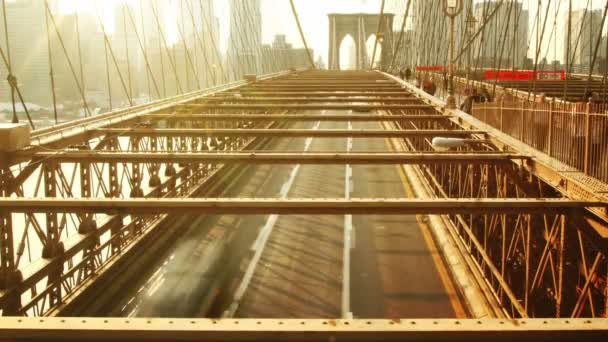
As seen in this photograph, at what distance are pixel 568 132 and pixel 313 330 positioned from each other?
9.06m

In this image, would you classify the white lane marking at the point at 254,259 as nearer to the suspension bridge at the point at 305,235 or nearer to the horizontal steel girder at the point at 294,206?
the suspension bridge at the point at 305,235

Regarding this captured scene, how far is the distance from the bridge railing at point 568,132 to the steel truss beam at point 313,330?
661cm

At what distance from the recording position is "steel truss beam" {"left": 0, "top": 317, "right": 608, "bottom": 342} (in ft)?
13.5

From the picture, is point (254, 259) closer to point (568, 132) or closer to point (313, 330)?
point (568, 132)

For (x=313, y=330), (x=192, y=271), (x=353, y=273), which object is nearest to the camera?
(x=313, y=330)

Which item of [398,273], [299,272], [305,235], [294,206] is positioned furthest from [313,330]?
[305,235]

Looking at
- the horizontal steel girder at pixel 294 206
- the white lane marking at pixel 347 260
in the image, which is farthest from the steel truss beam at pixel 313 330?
the white lane marking at pixel 347 260

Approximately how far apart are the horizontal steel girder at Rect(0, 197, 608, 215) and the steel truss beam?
4.51m

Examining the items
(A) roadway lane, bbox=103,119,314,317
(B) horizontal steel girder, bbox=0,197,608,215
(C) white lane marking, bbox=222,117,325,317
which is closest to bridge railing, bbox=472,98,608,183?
(B) horizontal steel girder, bbox=0,197,608,215

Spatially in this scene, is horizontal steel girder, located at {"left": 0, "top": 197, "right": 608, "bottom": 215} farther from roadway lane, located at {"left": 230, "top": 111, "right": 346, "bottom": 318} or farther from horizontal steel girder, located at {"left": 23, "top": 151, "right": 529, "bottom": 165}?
roadway lane, located at {"left": 230, "top": 111, "right": 346, "bottom": 318}

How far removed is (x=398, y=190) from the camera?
32.1 m

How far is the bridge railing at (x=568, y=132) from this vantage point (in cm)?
1060

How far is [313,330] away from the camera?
4.09m

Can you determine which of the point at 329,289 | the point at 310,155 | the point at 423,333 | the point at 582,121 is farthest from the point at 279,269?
the point at 423,333
